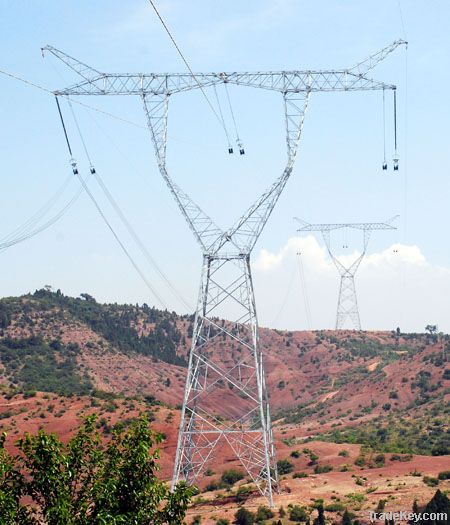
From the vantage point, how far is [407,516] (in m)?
64.5

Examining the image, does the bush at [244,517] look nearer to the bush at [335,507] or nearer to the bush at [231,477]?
the bush at [335,507]

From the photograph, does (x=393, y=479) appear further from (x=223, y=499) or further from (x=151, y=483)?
(x=151, y=483)

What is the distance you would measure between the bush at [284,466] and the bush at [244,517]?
23.0 metres

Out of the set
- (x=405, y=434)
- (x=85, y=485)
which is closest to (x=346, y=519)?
(x=85, y=485)

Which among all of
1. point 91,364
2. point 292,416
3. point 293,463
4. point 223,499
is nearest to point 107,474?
point 223,499

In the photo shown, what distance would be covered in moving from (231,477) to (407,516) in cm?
2548

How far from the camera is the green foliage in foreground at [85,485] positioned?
1105 inches

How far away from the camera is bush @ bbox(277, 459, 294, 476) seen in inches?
3533

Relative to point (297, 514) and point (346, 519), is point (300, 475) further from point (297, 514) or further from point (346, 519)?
point (346, 519)

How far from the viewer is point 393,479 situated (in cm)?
7725

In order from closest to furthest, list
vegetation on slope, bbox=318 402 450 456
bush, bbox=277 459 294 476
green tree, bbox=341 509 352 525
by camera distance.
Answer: green tree, bbox=341 509 352 525 → bush, bbox=277 459 294 476 → vegetation on slope, bbox=318 402 450 456

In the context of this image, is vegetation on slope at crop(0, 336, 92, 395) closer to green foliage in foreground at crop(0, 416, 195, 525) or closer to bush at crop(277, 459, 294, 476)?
bush at crop(277, 459, 294, 476)

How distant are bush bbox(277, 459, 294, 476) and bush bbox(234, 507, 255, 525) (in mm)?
22972

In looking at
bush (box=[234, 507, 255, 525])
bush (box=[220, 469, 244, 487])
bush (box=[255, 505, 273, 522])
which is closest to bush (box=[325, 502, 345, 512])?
bush (box=[255, 505, 273, 522])
